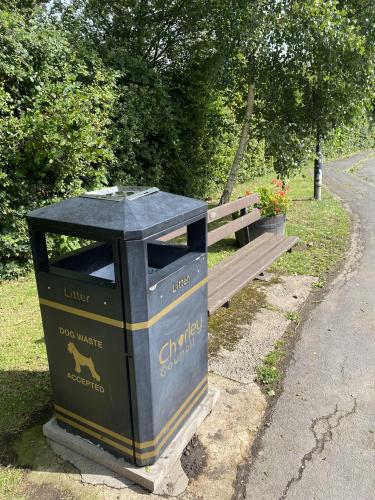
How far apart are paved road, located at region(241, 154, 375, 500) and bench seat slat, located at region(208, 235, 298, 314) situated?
86 cm

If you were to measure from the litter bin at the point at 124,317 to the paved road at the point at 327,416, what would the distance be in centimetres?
73

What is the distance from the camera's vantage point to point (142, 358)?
2.07 meters

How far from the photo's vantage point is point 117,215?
1955mm

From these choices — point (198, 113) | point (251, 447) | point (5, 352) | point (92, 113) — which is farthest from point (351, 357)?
point (198, 113)

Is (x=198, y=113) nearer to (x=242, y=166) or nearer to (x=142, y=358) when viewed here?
(x=242, y=166)

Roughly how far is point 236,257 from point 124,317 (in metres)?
3.32

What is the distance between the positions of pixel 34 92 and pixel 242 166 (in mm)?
8723

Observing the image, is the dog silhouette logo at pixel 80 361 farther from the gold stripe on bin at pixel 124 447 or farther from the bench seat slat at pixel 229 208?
the bench seat slat at pixel 229 208

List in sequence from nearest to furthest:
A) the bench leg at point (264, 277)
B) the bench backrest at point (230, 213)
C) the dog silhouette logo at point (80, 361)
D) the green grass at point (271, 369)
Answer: the dog silhouette logo at point (80, 361) < the green grass at point (271, 369) < the bench backrest at point (230, 213) < the bench leg at point (264, 277)

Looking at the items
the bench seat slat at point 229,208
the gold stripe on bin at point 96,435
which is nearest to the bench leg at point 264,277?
the bench seat slat at point 229,208

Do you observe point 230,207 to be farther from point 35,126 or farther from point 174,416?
point 174,416

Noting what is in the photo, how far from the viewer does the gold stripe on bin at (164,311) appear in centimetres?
201

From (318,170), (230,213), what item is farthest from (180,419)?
(318,170)

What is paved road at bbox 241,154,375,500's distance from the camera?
2.36m
